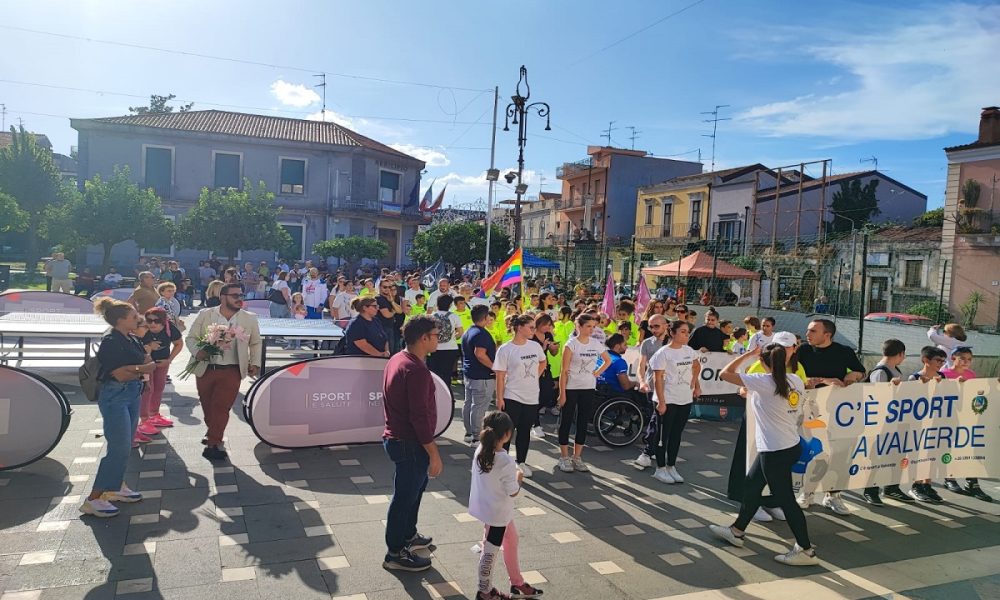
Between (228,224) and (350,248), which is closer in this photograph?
(228,224)

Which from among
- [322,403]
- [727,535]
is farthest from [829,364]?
[322,403]

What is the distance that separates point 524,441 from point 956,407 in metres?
4.26

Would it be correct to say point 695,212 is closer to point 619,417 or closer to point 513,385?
point 619,417

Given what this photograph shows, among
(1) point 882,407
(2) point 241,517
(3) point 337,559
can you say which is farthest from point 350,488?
(1) point 882,407

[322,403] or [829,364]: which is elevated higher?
[829,364]

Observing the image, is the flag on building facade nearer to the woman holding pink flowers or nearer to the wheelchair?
the wheelchair

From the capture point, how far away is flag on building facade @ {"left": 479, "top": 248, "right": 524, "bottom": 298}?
589 inches

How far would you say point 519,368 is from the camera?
22.2 ft

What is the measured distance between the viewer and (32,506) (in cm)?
550

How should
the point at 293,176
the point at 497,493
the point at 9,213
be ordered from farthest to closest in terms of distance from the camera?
the point at 293,176 → the point at 9,213 → the point at 497,493

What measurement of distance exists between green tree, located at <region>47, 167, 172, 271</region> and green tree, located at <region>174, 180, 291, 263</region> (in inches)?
55.1

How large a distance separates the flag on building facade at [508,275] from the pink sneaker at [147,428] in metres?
8.20

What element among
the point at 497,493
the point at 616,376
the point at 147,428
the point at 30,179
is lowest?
the point at 147,428

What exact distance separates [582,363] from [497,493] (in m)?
3.12
